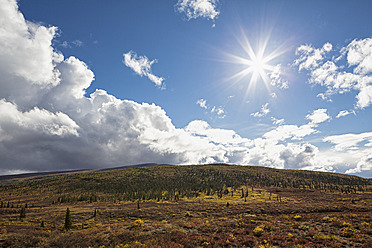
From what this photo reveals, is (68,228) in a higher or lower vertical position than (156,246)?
lower

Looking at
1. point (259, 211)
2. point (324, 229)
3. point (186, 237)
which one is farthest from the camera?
point (259, 211)

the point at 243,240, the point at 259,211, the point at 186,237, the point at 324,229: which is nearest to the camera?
the point at 243,240

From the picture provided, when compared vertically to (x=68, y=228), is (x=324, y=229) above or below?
→ above

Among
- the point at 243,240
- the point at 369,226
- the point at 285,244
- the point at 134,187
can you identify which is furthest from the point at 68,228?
the point at 134,187

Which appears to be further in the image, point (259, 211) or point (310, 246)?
point (259, 211)

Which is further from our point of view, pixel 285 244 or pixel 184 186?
pixel 184 186

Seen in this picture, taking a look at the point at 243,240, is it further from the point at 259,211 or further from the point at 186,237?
the point at 259,211

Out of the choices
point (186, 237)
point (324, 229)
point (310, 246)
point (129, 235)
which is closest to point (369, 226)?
point (324, 229)

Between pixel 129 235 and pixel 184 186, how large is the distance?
324ft

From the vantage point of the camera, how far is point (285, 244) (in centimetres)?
1756

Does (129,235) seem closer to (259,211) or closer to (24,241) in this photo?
(24,241)

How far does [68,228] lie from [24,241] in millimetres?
11478

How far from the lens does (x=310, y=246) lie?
16.8 metres

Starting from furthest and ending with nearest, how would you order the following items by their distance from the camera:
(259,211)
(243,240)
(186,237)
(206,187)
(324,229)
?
(206,187)
(259,211)
(324,229)
(186,237)
(243,240)
